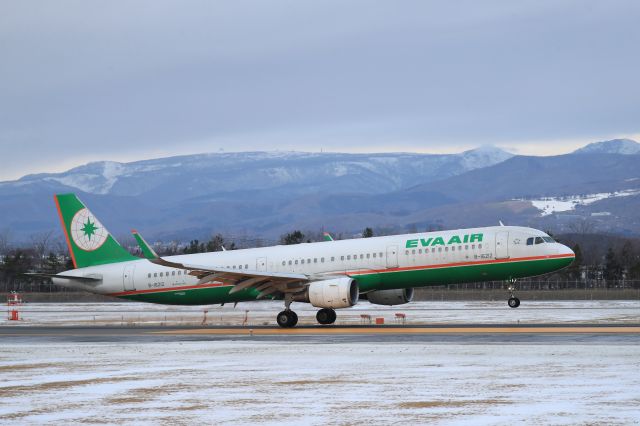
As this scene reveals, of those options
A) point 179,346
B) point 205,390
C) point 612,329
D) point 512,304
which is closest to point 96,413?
point 205,390

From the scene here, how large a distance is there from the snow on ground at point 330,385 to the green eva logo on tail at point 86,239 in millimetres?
19480

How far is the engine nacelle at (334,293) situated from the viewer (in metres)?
41.9

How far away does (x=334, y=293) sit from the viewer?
4200 centimetres

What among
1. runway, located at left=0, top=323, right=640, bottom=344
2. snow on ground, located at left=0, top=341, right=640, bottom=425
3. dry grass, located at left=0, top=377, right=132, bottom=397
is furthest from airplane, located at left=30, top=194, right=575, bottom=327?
dry grass, located at left=0, top=377, right=132, bottom=397

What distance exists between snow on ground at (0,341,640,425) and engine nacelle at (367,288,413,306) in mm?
13791

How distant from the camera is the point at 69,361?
92.8 feet

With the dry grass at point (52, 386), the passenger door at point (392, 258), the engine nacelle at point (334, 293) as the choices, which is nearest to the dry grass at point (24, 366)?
the dry grass at point (52, 386)

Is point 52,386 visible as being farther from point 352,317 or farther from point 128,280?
point 352,317

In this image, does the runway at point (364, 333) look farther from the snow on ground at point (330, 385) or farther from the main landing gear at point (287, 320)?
the snow on ground at point (330, 385)

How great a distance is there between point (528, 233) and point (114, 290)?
66.0 feet

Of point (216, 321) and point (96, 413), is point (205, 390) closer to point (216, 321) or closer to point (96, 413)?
point (96, 413)

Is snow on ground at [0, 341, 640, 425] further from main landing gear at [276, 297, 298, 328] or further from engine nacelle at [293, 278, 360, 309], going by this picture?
main landing gear at [276, 297, 298, 328]

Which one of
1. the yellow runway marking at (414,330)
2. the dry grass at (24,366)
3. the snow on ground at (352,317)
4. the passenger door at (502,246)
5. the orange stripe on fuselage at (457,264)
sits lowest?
the snow on ground at (352,317)

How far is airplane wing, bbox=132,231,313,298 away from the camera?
42.8 meters
